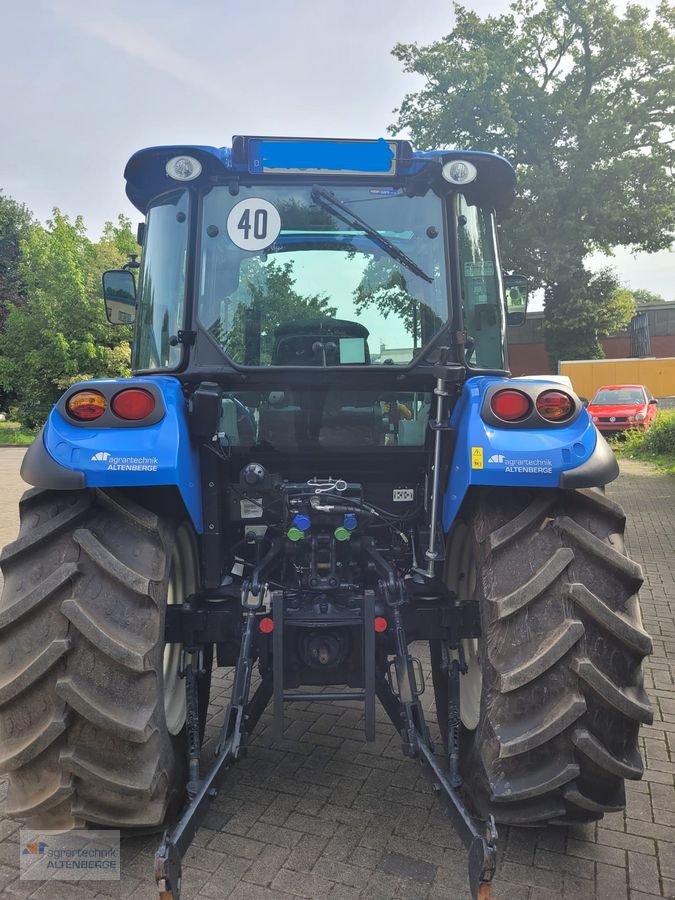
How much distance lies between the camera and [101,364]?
85.6 ft

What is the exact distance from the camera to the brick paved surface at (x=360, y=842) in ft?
8.23

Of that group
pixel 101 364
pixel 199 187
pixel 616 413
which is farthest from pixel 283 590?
pixel 101 364

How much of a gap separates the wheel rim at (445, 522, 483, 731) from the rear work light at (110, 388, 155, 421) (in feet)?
4.83

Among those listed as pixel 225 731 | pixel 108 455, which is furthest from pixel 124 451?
pixel 225 731

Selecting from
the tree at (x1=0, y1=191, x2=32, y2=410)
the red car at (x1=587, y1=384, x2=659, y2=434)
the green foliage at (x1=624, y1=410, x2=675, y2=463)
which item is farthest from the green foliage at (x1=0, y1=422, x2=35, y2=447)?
the green foliage at (x1=624, y1=410, x2=675, y2=463)

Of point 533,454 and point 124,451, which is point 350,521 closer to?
point 533,454

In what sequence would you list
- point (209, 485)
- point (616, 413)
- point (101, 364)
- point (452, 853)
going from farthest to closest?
1. point (101, 364)
2. point (616, 413)
3. point (209, 485)
4. point (452, 853)

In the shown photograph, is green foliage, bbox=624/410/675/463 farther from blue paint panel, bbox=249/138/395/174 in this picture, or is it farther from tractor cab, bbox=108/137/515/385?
blue paint panel, bbox=249/138/395/174

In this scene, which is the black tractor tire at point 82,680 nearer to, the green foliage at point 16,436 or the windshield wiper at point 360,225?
the windshield wiper at point 360,225

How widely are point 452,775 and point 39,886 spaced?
157 centimetres

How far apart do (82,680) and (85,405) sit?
1005 mm

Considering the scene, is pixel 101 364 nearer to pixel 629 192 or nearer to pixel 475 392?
pixel 629 192

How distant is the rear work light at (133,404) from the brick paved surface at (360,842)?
163cm

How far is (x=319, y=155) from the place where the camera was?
3127 millimetres
